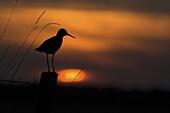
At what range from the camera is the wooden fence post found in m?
7.64

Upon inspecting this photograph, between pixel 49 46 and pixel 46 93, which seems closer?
pixel 46 93

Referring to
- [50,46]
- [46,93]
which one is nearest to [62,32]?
[50,46]

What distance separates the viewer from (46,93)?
763 centimetres

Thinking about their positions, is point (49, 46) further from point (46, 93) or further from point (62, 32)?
point (46, 93)

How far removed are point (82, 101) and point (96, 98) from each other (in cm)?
156

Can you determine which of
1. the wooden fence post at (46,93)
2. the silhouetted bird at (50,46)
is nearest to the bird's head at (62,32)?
the silhouetted bird at (50,46)

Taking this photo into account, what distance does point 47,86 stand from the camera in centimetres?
766

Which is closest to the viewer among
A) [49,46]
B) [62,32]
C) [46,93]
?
[46,93]

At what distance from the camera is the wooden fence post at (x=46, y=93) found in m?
7.64

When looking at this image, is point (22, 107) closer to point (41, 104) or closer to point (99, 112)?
Result: point (99, 112)

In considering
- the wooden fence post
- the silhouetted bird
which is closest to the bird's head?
the silhouetted bird

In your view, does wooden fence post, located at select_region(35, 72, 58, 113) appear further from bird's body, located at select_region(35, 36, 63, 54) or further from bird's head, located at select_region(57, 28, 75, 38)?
bird's head, located at select_region(57, 28, 75, 38)

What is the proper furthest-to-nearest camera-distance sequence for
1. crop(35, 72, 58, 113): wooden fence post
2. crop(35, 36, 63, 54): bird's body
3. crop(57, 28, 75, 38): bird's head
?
1. crop(57, 28, 75, 38): bird's head
2. crop(35, 36, 63, 54): bird's body
3. crop(35, 72, 58, 113): wooden fence post

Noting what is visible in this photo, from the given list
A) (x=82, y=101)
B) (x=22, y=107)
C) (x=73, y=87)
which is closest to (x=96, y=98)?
(x=82, y=101)
